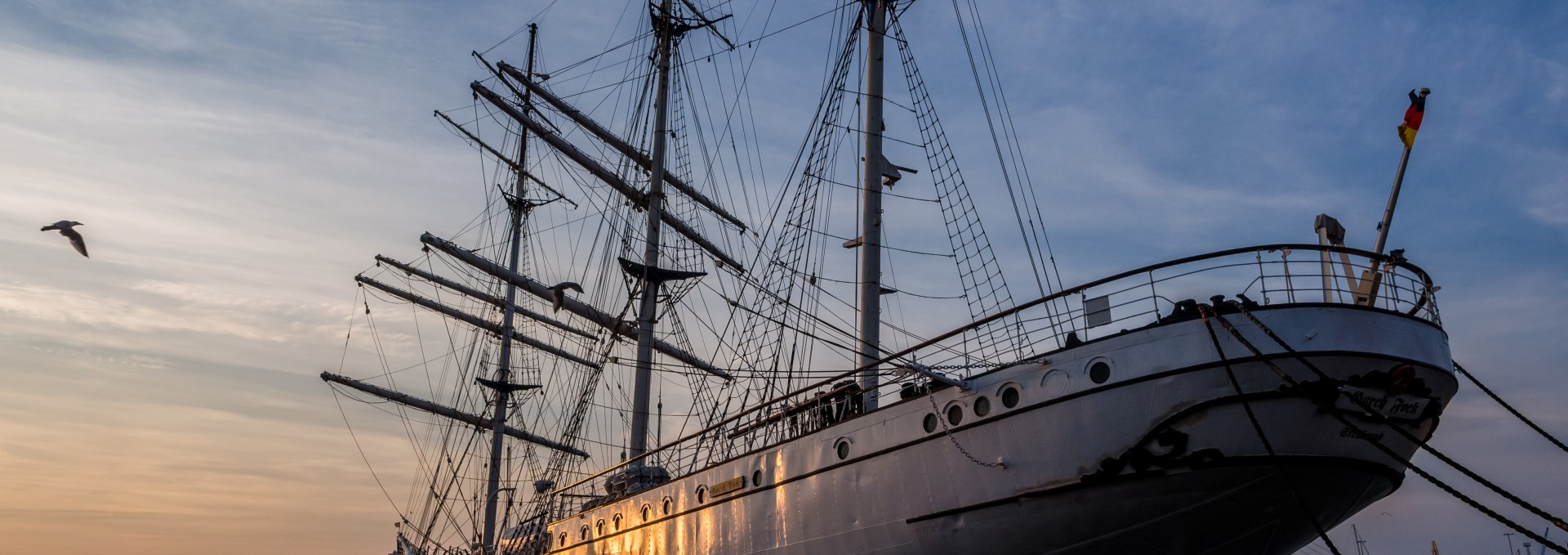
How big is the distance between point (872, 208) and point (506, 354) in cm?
3068

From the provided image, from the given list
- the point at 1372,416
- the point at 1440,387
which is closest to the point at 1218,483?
the point at 1372,416

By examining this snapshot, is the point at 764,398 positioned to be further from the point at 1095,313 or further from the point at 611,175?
the point at 611,175

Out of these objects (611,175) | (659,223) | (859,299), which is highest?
(611,175)

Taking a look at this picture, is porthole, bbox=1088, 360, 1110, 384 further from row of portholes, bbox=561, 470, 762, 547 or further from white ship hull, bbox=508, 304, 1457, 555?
row of portholes, bbox=561, 470, 762, 547

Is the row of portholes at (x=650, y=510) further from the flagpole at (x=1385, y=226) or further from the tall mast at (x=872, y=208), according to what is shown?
the flagpole at (x=1385, y=226)

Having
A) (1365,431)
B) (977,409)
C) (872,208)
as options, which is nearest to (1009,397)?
(977,409)

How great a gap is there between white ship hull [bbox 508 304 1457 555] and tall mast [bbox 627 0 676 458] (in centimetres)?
1390

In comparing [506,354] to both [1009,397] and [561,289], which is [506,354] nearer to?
[561,289]

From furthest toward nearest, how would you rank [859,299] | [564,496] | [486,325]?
[486,325] → [564,496] → [859,299]

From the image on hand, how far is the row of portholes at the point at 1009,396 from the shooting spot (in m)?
13.8

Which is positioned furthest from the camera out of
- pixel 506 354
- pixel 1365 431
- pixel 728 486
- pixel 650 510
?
pixel 506 354

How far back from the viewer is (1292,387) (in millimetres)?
12812

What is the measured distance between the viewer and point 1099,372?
45.1ft

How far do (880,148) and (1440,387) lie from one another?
34.4 ft
